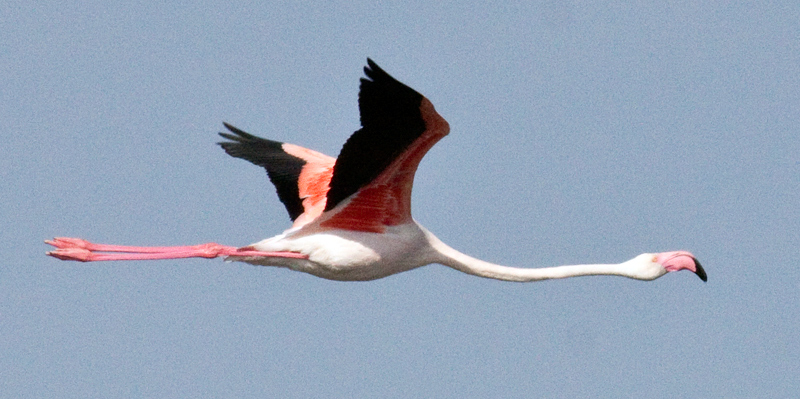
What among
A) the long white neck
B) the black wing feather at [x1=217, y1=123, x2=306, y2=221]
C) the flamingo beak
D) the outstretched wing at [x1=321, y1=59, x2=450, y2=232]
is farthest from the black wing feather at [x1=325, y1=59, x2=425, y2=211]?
the flamingo beak

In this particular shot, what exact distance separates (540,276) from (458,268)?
0.88 m

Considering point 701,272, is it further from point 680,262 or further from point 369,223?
point 369,223

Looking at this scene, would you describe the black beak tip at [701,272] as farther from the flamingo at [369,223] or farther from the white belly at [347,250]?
the white belly at [347,250]

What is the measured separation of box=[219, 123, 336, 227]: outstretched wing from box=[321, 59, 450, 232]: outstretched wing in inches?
34.4

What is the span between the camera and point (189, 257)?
11414mm

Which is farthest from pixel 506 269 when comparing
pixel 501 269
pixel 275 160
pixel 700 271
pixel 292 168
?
pixel 275 160

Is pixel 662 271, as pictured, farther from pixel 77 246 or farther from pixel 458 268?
pixel 77 246

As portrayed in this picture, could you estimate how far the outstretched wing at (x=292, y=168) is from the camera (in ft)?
42.3

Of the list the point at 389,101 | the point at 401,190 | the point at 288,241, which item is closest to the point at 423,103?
the point at 389,101

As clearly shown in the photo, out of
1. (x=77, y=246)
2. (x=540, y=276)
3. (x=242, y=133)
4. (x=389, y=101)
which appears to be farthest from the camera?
(x=242, y=133)

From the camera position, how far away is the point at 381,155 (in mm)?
10633

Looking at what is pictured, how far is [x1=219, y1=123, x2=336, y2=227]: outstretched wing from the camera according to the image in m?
12.9

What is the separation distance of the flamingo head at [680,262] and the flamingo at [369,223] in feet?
0.04

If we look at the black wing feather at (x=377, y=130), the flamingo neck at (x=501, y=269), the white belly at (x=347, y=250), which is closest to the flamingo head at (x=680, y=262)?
the flamingo neck at (x=501, y=269)
